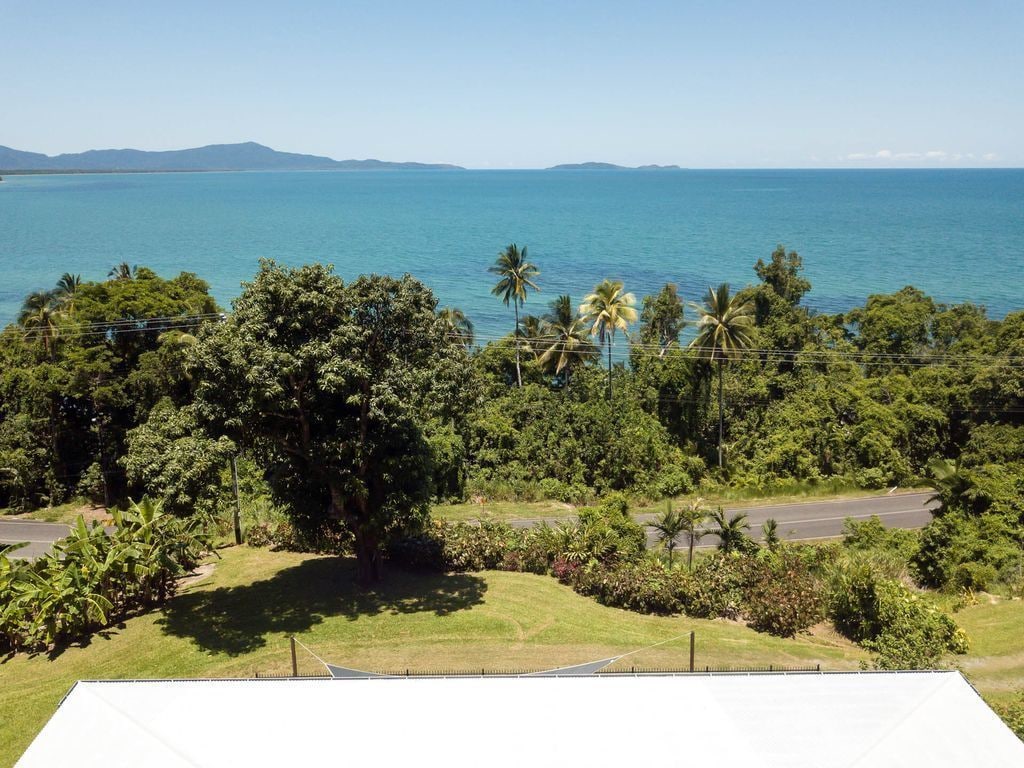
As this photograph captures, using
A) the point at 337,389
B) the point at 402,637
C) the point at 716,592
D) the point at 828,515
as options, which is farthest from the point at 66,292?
the point at 828,515

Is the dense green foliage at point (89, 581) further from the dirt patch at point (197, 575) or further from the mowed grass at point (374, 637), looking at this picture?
the dirt patch at point (197, 575)

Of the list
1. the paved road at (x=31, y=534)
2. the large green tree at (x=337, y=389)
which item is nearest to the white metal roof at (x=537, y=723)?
the large green tree at (x=337, y=389)

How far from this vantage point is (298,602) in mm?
22156

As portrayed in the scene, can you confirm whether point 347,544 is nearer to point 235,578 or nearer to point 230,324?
point 235,578

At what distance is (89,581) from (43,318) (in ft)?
118

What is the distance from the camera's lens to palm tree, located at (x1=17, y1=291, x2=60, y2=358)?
44.6 metres

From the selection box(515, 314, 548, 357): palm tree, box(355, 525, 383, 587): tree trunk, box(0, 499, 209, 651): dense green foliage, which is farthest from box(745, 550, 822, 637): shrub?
box(515, 314, 548, 357): palm tree

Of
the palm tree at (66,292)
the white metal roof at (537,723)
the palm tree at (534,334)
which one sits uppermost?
the palm tree at (66,292)

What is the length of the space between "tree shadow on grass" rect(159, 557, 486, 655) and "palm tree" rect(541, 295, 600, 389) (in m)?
25.5

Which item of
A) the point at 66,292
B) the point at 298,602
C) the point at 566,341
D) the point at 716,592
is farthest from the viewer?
the point at 66,292

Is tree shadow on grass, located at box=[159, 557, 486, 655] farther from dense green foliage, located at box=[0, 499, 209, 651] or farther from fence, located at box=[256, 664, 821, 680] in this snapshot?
fence, located at box=[256, 664, 821, 680]

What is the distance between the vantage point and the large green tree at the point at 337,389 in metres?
19.0

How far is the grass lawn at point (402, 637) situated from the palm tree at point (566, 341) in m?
25.4

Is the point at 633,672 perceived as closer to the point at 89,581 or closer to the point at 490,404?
the point at 89,581
